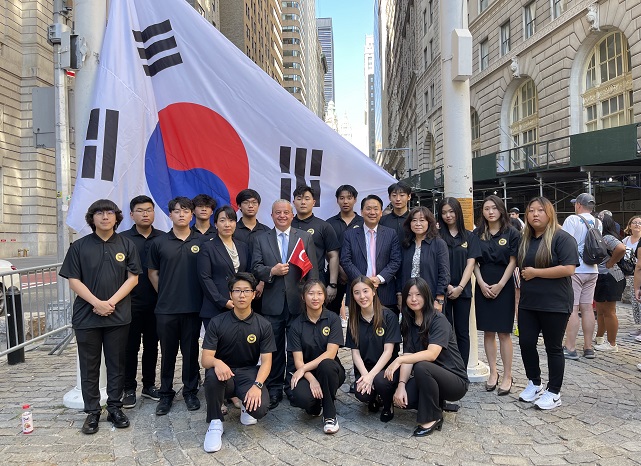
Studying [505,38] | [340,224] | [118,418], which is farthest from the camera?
[505,38]

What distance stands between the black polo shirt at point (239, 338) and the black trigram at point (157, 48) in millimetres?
2586

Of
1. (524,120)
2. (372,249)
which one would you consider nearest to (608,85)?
(524,120)

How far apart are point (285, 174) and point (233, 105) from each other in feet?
3.00

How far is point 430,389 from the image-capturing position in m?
4.12

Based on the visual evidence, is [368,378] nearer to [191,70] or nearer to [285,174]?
[285,174]

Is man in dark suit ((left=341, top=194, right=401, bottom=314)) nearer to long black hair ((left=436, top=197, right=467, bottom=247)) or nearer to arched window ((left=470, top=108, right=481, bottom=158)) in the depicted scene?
long black hair ((left=436, top=197, right=467, bottom=247))

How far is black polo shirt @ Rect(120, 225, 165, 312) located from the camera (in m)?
4.82

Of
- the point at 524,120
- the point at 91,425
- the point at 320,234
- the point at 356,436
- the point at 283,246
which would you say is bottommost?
the point at 356,436

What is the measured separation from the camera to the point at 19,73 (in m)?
26.5

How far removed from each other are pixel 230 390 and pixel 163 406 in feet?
2.77

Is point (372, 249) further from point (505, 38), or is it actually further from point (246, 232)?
point (505, 38)

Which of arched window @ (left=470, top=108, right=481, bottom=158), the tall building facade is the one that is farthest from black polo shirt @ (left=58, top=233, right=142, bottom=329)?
the tall building facade

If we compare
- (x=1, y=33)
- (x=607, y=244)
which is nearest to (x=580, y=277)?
(x=607, y=244)

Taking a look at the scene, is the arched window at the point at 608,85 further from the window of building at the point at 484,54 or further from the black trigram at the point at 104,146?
the black trigram at the point at 104,146
